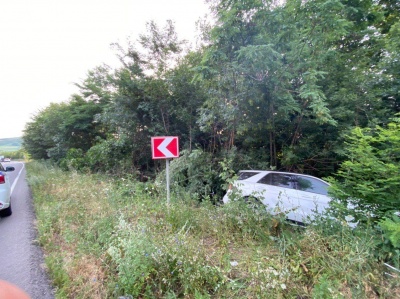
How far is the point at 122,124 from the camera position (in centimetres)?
1061

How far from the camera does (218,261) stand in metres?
2.69

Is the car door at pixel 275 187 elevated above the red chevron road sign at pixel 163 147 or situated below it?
below

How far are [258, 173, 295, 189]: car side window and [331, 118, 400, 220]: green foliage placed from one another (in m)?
2.52

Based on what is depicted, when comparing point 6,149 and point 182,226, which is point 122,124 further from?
point 6,149

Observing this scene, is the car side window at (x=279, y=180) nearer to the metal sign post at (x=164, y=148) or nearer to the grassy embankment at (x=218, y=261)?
the grassy embankment at (x=218, y=261)

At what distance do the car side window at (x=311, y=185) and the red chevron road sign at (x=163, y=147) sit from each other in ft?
11.4

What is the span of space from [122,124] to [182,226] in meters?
8.23

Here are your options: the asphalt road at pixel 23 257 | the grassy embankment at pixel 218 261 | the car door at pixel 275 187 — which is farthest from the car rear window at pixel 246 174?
the asphalt road at pixel 23 257

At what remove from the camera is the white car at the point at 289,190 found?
5.02 metres

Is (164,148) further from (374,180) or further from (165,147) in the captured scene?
(374,180)

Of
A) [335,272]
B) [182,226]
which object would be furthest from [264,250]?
[182,226]

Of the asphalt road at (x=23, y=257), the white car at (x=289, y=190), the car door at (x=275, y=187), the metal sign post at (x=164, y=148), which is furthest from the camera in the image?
the car door at (x=275, y=187)

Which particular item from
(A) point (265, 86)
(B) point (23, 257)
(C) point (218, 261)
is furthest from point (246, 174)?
(B) point (23, 257)

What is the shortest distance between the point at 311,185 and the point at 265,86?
10.2 feet
